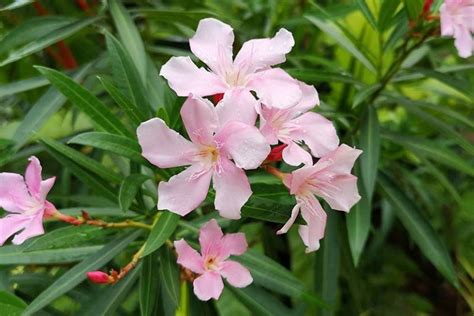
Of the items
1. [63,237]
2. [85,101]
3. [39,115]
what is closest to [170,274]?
[63,237]

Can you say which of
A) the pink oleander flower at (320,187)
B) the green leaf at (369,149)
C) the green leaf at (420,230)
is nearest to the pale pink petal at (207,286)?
the pink oleander flower at (320,187)

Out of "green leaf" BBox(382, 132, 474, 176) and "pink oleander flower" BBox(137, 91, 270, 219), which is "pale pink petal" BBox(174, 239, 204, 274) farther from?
"green leaf" BBox(382, 132, 474, 176)

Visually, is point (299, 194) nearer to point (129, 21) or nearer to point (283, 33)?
point (283, 33)

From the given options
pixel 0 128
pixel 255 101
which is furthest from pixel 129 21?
pixel 255 101

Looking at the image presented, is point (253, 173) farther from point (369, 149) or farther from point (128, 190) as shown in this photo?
point (369, 149)

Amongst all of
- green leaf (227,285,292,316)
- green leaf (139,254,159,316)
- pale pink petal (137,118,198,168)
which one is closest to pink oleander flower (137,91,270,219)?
pale pink petal (137,118,198,168)
